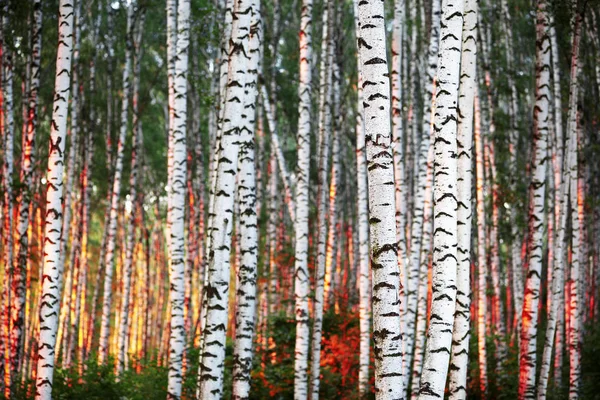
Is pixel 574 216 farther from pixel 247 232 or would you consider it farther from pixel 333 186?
pixel 247 232

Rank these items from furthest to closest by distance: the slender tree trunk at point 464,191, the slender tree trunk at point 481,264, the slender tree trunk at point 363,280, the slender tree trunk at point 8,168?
the slender tree trunk at point 363,280 < the slender tree trunk at point 481,264 < the slender tree trunk at point 8,168 < the slender tree trunk at point 464,191

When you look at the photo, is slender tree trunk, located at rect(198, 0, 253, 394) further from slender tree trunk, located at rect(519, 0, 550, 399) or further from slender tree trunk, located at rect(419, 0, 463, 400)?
slender tree trunk, located at rect(519, 0, 550, 399)

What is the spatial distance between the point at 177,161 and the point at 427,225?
3439 millimetres

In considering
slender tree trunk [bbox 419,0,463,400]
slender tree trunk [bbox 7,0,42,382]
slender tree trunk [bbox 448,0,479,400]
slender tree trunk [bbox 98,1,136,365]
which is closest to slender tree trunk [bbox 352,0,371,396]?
slender tree trunk [bbox 448,0,479,400]

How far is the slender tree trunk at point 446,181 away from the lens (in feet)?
15.5

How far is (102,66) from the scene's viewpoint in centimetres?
1978

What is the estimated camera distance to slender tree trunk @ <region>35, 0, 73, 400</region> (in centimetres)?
758

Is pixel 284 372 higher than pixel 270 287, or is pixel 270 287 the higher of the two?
pixel 270 287

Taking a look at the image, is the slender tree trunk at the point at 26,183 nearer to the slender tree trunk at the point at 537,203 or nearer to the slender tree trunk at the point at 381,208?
the slender tree trunk at the point at 381,208

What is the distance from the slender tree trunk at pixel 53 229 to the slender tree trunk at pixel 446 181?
15.0 feet

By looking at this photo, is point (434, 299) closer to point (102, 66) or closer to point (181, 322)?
point (181, 322)

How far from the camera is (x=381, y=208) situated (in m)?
4.25

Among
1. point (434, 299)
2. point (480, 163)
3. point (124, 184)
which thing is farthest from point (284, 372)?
point (124, 184)

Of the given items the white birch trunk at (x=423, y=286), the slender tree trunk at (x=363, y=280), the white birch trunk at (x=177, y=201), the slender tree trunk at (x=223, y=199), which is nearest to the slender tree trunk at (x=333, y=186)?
the slender tree trunk at (x=363, y=280)
